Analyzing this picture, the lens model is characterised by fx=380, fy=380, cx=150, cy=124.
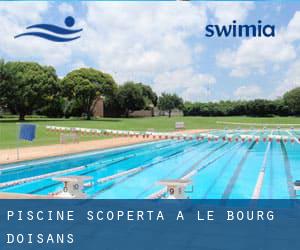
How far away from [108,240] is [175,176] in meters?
6.71

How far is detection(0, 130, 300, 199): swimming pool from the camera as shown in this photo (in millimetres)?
8711

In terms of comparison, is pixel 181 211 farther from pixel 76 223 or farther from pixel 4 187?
pixel 4 187

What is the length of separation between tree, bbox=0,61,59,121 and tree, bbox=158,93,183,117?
2742 centimetres

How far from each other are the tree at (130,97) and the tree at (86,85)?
26.3 feet

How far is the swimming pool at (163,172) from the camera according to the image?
8.71 meters

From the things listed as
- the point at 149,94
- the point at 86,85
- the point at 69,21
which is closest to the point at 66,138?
the point at 69,21

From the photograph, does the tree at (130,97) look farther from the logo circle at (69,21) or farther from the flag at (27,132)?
the flag at (27,132)

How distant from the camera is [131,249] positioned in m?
4.08

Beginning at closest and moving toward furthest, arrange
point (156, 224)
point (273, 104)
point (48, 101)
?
1. point (156, 224)
2. point (48, 101)
3. point (273, 104)

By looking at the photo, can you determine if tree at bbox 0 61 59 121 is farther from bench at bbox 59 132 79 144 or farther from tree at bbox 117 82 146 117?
bench at bbox 59 132 79 144

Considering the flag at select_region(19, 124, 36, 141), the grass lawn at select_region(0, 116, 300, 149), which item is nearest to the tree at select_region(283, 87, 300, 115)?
Answer: the grass lawn at select_region(0, 116, 300, 149)

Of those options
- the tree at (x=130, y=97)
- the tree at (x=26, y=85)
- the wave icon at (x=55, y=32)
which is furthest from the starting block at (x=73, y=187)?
the tree at (x=130, y=97)

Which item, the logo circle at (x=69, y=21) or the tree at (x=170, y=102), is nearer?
the logo circle at (x=69, y=21)

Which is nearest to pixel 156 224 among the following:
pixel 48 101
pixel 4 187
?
pixel 4 187
